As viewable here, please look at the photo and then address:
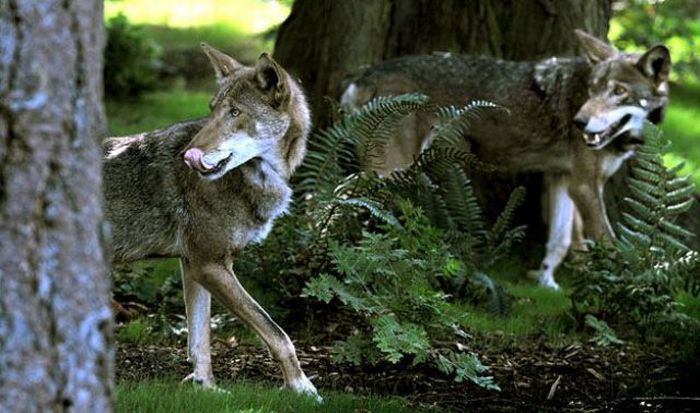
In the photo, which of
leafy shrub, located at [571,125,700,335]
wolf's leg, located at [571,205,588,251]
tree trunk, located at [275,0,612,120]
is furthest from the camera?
wolf's leg, located at [571,205,588,251]

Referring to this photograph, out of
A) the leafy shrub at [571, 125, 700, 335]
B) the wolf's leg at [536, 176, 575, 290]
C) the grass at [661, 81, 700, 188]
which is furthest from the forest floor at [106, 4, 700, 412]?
the grass at [661, 81, 700, 188]

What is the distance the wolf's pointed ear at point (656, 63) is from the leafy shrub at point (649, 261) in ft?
5.92

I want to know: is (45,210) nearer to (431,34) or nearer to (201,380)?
(201,380)

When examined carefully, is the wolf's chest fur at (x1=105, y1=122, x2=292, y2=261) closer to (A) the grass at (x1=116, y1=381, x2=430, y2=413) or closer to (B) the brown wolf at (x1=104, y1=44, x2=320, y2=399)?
(B) the brown wolf at (x1=104, y1=44, x2=320, y2=399)

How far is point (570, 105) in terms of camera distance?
10.5m

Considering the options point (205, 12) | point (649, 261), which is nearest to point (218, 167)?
point (649, 261)

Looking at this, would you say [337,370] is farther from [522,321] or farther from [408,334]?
[522,321]

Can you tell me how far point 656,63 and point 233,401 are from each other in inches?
228

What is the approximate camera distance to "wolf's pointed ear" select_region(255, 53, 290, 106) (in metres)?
6.83

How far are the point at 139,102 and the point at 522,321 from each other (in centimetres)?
800

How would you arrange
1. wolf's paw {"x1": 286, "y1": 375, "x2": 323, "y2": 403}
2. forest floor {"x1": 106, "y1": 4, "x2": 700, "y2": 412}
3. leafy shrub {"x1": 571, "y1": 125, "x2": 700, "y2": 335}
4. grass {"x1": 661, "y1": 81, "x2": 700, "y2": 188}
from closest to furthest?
1. wolf's paw {"x1": 286, "y1": 375, "x2": 323, "y2": 403}
2. forest floor {"x1": 106, "y1": 4, "x2": 700, "y2": 412}
3. leafy shrub {"x1": 571, "y1": 125, "x2": 700, "y2": 335}
4. grass {"x1": 661, "y1": 81, "x2": 700, "y2": 188}

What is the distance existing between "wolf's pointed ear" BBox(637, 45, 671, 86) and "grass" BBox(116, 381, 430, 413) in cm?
486

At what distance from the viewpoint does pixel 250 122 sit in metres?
6.78

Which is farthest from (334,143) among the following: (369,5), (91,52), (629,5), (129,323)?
(629,5)
